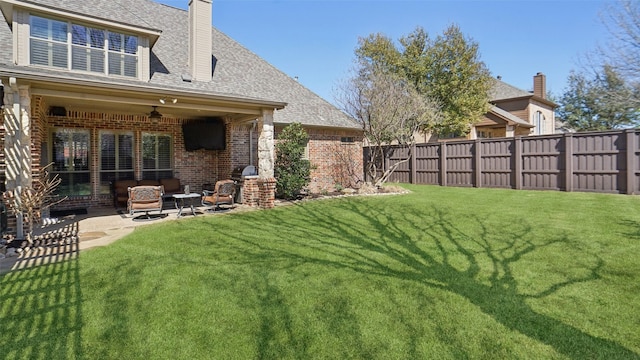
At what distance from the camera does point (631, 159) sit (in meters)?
10.5

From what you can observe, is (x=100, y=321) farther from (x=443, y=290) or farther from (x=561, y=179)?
(x=561, y=179)

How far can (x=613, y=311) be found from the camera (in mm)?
3371

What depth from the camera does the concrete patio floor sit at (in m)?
5.16

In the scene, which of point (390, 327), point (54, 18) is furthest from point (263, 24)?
point (390, 327)

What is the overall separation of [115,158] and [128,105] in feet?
8.75

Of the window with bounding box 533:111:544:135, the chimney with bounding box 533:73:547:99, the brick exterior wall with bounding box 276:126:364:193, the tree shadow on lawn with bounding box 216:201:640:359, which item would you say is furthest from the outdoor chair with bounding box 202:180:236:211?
the chimney with bounding box 533:73:547:99

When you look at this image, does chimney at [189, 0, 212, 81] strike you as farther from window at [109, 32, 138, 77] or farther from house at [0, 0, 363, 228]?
window at [109, 32, 138, 77]

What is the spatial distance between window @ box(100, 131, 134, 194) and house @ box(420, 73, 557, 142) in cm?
Answer: 1995

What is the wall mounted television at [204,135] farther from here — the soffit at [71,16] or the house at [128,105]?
the soffit at [71,16]

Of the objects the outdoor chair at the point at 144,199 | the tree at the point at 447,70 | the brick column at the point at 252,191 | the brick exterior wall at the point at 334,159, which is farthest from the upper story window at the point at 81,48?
the tree at the point at 447,70

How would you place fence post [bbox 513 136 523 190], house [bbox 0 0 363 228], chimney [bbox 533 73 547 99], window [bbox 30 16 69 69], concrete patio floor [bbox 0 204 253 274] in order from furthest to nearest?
1. chimney [bbox 533 73 547 99]
2. fence post [bbox 513 136 523 190]
3. window [bbox 30 16 69 69]
4. house [bbox 0 0 363 228]
5. concrete patio floor [bbox 0 204 253 274]

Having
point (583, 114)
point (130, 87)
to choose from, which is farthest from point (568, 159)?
point (583, 114)

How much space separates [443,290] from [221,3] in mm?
13932

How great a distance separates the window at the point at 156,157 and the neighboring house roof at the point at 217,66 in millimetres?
1896
